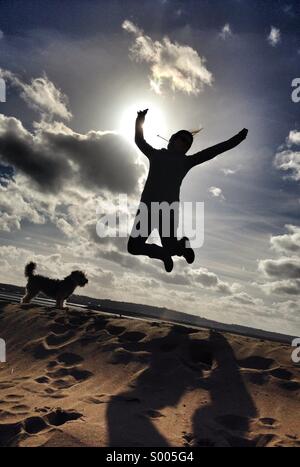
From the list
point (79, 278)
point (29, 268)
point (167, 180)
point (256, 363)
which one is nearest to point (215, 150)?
point (167, 180)

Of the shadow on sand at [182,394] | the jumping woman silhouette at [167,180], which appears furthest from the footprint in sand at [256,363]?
the jumping woman silhouette at [167,180]

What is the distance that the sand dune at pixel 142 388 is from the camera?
4.62 meters

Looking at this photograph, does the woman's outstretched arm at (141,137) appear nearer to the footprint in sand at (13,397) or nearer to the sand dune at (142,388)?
the sand dune at (142,388)

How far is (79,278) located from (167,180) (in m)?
11.0

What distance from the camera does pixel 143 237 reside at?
17.3 feet

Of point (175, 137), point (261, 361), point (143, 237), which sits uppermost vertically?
point (175, 137)

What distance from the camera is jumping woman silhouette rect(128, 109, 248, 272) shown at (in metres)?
5.29

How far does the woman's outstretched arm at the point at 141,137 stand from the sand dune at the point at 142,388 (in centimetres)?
344

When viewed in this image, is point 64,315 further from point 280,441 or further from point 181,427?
point 280,441

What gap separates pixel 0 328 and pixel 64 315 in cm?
153

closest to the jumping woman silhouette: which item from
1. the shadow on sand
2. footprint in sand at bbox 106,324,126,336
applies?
the shadow on sand
